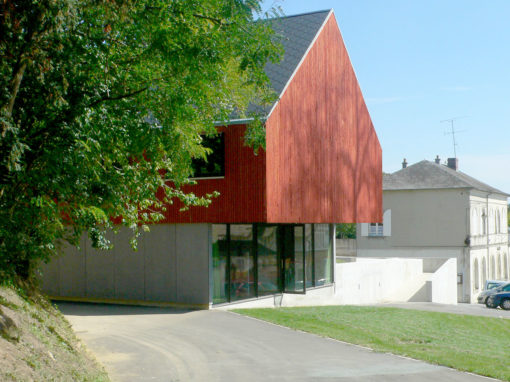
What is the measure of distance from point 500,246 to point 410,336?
170 ft

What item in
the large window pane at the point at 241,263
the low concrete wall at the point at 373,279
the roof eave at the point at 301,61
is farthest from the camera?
the low concrete wall at the point at 373,279

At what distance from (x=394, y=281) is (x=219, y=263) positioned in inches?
667

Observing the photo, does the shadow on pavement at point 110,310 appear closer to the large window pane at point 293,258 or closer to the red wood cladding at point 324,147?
the red wood cladding at point 324,147

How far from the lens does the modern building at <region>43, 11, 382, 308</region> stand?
21.1 metres

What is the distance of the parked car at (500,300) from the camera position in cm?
3541

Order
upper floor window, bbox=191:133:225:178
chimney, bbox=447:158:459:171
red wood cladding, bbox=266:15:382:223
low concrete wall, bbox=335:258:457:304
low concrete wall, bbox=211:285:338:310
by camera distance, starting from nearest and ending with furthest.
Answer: upper floor window, bbox=191:133:225:178, red wood cladding, bbox=266:15:382:223, low concrete wall, bbox=211:285:338:310, low concrete wall, bbox=335:258:457:304, chimney, bbox=447:158:459:171

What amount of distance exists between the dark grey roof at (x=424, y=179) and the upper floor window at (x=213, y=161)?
1497 inches

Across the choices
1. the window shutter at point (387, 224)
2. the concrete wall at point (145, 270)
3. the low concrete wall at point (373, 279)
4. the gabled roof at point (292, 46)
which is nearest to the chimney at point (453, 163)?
the window shutter at point (387, 224)

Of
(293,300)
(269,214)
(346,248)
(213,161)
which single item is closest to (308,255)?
(293,300)

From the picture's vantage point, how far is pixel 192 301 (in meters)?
21.3

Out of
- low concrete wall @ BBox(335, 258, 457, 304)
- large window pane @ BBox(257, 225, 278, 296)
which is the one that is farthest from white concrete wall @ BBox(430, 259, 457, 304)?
large window pane @ BBox(257, 225, 278, 296)

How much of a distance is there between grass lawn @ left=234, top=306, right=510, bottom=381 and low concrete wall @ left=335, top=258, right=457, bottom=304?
5611 mm

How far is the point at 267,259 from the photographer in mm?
24141

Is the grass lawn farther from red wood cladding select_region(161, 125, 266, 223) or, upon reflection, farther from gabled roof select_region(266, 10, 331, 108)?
gabled roof select_region(266, 10, 331, 108)
